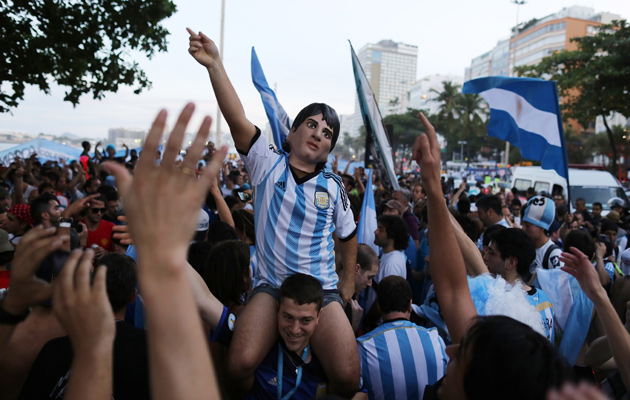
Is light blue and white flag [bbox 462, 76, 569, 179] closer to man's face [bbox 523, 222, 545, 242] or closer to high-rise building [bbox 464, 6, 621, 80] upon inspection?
man's face [bbox 523, 222, 545, 242]

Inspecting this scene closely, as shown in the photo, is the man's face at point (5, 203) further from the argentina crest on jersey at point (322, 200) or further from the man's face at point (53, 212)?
the argentina crest on jersey at point (322, 200)

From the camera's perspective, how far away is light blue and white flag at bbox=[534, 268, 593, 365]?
336 cm

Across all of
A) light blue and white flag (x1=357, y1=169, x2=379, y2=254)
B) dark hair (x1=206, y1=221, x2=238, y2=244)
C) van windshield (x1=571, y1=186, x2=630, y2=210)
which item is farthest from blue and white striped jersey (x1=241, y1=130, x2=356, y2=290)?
van windshield (x1=571, y1=186, x2=630, y2=210)

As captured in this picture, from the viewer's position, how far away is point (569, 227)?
7039mm

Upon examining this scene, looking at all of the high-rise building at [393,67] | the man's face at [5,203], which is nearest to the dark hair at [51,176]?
the man's face at [5,203]

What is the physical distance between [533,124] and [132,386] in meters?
6.70

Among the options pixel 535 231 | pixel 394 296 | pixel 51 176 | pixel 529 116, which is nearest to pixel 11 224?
pixel 394 296

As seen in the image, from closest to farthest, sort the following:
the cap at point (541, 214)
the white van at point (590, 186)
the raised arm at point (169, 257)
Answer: the raised arm at point (169, 257), the cap at point (541, 214), the white van at point (590, 186)

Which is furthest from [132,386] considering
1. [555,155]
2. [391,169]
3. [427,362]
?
[391,169]

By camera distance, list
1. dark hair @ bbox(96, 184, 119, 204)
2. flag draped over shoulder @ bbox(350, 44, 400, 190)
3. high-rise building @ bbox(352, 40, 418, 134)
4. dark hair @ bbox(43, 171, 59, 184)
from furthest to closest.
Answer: high-rise building @ bbox(352, 40, 418, 134) → dark hair @ bbox(43, 171, 59, 184) → flag draped over shoulder @ bbox(350, 44, 400, 190) → dark hair @ bbox(96, 184, 119, 204)

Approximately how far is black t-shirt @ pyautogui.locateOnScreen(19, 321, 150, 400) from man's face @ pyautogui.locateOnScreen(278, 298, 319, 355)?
0.73m

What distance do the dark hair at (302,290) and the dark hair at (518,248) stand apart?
1697 millimetres

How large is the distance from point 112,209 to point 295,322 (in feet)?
14.5

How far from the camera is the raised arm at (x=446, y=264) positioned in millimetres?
1897
